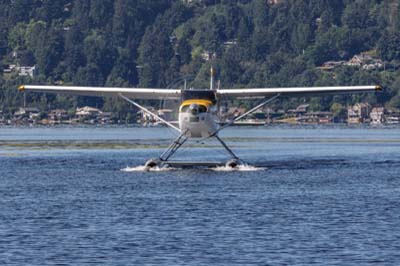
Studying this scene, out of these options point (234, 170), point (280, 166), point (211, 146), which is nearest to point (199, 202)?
point (234, 170)

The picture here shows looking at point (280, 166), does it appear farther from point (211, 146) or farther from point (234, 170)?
point (211, 146)

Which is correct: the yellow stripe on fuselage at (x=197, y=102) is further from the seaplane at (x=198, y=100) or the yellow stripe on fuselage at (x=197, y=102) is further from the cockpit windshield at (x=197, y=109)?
the cockpit windshield at (x=197, y=109)

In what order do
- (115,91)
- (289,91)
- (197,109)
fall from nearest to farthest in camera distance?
1. (197,109)
2. (289,91)
3. (115,91)

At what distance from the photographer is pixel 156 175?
169ft

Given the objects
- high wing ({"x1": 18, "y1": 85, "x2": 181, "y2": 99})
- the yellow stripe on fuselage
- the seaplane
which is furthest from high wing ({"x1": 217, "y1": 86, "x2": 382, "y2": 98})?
→ high wing ({"x1": 18, "y1": 85, "x2": 181, "y2": 99})

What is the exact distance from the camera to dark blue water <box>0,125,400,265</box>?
3116 cm

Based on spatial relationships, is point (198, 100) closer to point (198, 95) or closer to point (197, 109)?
point (198, 95)

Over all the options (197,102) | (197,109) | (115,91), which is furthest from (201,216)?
(115,91)

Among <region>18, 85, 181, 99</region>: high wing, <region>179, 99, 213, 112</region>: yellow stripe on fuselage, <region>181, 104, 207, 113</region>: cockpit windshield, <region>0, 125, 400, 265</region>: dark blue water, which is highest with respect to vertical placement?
<region>18, 85, 181, 99</region>: high wing

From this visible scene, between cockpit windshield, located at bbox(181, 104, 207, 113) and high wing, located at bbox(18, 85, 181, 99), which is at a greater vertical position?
high wing, located at bbox(18, 85, 181, 99)

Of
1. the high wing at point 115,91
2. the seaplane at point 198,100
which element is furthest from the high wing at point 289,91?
the high wing at point 115,91

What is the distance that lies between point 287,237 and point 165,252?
3.34 m

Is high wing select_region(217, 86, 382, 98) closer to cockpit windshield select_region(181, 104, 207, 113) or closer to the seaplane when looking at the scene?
the seaplane

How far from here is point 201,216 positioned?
37.4 m
